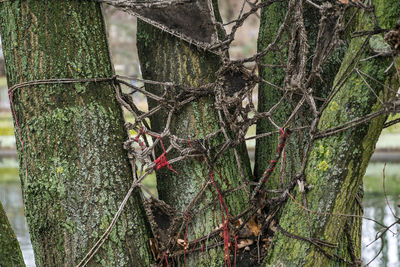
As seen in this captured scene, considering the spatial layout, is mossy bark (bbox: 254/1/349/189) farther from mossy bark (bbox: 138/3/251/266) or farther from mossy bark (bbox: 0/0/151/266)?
mossy bark (bbox: 0/0/151/266)

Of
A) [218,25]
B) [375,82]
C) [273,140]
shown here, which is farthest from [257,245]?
[218,25]

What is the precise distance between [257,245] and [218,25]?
94 centimetres

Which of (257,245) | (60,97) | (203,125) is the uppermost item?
(60,97)

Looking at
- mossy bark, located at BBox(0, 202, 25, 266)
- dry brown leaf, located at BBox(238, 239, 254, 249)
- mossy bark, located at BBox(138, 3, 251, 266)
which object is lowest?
dry brown leaf, located at BBox(238, 239, 254, 249)

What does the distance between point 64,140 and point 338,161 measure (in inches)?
39.7

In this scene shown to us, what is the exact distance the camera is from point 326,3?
70.4 inches

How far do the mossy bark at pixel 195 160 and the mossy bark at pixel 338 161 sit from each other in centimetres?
34

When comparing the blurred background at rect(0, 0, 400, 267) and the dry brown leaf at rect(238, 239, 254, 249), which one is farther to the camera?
the blurred background at rect(0, 0, 400, 267)

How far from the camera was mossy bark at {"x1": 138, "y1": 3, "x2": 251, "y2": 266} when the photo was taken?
6.38ft

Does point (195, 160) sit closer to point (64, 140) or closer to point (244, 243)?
point (244, 243)

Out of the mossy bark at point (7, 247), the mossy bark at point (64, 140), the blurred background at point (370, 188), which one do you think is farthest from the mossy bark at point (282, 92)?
the mossy bark at point (7, 247)

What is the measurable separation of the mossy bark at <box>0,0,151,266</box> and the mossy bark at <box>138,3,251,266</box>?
9.8 inches

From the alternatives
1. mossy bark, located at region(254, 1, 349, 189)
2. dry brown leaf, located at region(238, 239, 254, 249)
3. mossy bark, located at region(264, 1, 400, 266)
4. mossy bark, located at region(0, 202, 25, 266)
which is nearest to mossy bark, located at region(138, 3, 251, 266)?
dry brown leaf, located at region(238, 239, 254, 249)

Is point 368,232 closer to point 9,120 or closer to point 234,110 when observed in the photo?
point 234,110
